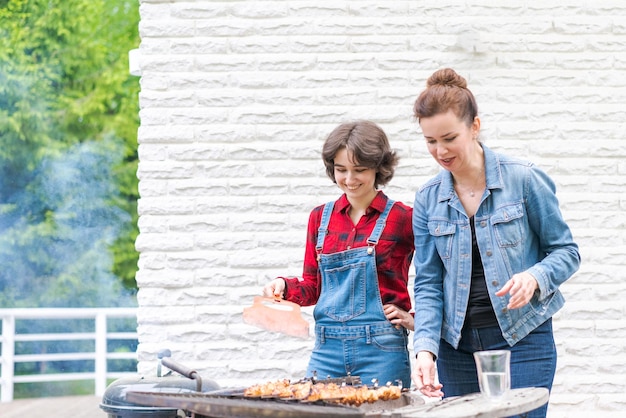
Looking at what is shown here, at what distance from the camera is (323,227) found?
8.59ft

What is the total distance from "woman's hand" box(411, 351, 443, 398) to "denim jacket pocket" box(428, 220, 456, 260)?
0.28 metres

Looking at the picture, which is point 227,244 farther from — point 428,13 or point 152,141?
point 428,13

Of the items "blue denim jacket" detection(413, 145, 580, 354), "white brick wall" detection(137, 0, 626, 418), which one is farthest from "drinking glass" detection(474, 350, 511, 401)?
"white brick wall" detection(137, 0, 626, 418)

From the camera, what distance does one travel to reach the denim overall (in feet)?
7.97

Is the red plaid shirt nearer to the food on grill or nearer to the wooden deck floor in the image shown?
the food on grill

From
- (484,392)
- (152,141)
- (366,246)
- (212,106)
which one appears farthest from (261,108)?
(484,392)

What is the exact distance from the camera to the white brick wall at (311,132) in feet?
12.5

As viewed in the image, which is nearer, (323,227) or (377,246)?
(377,246)

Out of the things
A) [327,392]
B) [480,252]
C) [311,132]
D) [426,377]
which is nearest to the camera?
[327,392]

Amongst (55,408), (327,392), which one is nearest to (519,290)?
(327,392)

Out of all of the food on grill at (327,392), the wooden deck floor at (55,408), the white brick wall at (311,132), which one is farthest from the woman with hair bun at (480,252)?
the wooden deck floor at (55,408)

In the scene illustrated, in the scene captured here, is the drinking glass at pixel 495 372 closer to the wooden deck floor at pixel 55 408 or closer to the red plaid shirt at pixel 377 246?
the red plaid shirt at pixel 377 246

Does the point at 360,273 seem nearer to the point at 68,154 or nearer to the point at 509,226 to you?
the point at 509,226

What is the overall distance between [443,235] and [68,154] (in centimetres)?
1283
